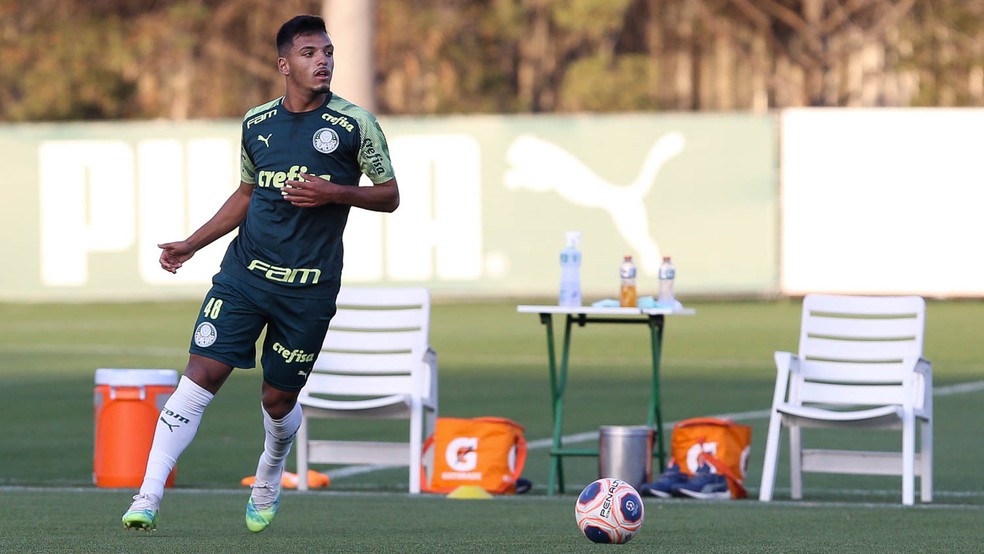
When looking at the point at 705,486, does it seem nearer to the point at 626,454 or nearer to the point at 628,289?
the point at 626,454

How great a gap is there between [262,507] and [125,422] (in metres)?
2.95

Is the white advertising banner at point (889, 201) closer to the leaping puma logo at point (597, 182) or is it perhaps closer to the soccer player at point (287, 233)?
the leaping puma logo at point (597, 182)

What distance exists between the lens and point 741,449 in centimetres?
1025

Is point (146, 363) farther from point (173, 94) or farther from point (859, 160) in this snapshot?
point (173, 94)

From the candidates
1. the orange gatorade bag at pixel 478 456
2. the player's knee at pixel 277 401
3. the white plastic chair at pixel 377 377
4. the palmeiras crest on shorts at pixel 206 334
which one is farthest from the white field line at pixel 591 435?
the palmeiras crest on shorts at pixel 206 334

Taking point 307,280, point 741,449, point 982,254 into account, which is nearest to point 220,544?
point 307,280

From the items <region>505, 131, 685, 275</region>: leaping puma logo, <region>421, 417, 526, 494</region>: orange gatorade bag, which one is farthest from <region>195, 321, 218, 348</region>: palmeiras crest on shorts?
<region>505, 131, 685, 275</region>: leaping puma logo

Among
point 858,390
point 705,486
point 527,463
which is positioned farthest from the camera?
point 527,463

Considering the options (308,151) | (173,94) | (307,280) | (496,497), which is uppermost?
(173,94)

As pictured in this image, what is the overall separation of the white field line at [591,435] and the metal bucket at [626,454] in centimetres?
185

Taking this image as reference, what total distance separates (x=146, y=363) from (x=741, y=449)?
8786 millimetres

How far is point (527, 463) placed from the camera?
1161 cm

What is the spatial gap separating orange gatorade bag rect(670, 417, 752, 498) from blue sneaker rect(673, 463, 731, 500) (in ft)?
0.10

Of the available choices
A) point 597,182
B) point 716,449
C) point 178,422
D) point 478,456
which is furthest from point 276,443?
point 597,182
